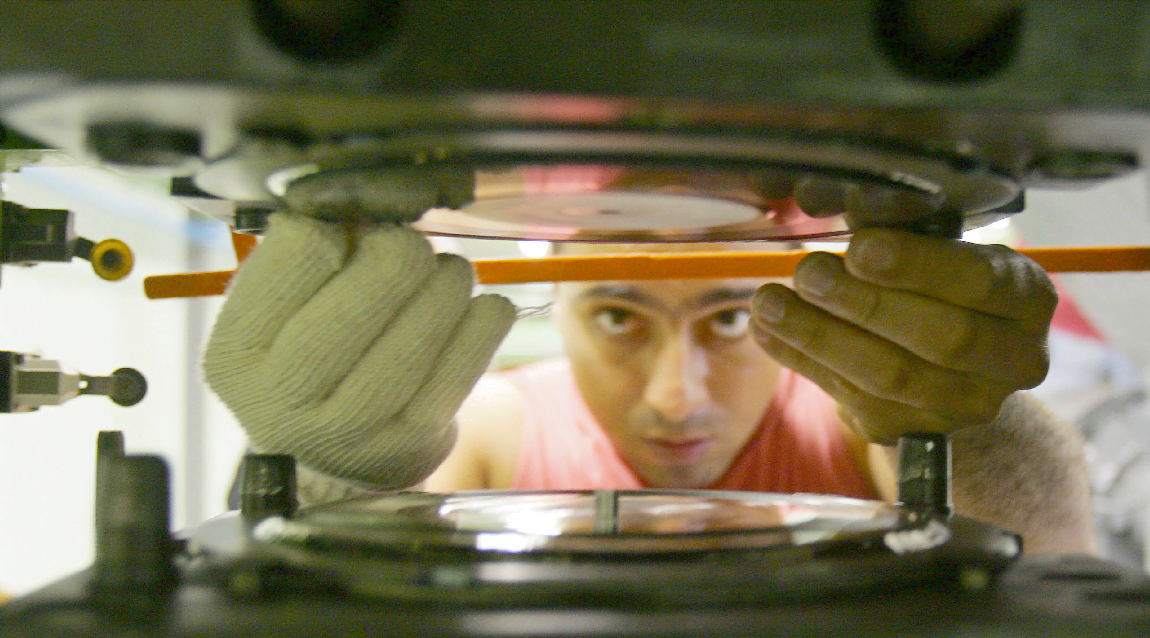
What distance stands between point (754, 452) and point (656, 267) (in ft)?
2.80

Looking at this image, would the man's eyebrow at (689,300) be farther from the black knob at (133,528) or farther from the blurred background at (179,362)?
the black knob at (133,528)

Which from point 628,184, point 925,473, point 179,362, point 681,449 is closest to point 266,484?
point 628,184

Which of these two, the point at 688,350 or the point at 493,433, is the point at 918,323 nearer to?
the point at 688,350

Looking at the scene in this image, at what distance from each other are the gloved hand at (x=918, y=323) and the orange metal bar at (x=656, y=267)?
0.02 m

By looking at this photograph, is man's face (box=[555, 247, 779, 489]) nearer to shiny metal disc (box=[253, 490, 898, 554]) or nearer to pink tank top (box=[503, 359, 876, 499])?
pink tank top (box=[503, 359, 876, 499])

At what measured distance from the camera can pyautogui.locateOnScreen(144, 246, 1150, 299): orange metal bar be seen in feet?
1.76

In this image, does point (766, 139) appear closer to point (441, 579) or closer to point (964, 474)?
point (441, 579)

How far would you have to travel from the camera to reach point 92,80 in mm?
257

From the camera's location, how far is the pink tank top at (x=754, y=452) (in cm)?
137

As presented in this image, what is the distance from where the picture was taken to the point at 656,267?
0.59 meters

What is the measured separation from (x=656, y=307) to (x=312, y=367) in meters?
0.81

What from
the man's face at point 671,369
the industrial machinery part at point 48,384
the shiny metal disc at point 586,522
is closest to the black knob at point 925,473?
the shiny metal disc at point 586,522

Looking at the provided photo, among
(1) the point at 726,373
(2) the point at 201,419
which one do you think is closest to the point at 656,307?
(1) the point at 726,373

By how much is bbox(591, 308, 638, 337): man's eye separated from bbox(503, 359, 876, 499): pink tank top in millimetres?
237
